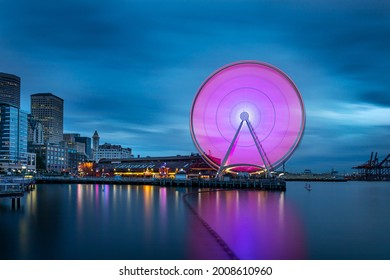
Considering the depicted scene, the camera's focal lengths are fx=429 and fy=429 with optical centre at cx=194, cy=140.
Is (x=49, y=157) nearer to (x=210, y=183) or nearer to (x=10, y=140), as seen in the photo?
(x=10, y=140)

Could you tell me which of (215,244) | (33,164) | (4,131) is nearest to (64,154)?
(33,164)

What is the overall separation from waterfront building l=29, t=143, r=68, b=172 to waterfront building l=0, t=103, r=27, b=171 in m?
17.5

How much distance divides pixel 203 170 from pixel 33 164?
78813 millimetres

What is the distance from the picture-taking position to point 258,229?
2812 cm

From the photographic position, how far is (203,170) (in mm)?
111938

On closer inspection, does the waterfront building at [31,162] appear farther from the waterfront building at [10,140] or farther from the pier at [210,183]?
the pier at [210,183]

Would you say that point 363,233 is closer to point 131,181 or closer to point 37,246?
point 37,246

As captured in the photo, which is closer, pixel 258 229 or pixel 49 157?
pixel 258 229

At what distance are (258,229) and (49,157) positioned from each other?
163 metres

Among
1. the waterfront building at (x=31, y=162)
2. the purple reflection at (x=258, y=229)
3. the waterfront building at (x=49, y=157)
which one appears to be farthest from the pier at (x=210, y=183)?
the waterfront building at (x=49, y=157)

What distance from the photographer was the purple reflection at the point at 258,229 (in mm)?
21250

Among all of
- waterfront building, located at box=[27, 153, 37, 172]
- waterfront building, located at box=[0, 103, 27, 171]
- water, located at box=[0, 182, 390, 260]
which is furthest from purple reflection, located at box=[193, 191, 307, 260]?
waterfront building, located at box=[27, 153, 37, 172]

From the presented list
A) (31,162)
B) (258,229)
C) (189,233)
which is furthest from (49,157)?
(189,233)

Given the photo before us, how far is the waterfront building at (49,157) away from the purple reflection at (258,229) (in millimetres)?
142405
